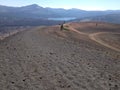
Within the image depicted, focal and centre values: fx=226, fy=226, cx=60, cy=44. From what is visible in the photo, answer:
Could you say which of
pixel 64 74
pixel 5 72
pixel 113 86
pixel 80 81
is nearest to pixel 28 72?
pixel 5 72

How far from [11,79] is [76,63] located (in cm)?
638

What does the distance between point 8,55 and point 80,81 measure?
882cm

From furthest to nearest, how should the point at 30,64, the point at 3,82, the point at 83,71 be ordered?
the point at 30,64, the point at 83,71, the point at 3,82

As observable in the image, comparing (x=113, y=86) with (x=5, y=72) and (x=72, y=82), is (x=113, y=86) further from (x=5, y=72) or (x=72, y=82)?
(x=5, y=72)

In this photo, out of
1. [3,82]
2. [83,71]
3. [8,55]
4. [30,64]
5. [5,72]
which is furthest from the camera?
[8,55]

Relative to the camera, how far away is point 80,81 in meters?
13.9

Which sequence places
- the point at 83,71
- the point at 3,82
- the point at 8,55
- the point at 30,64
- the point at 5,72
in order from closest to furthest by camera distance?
the point at 3,82
the point at 5,72
the point at 83,71
the point at 30,64
the point at 8,55

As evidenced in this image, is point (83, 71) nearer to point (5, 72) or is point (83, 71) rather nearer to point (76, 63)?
point (76, 63)

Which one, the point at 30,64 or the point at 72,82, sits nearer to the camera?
the point at 72,82

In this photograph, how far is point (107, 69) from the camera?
17.1m

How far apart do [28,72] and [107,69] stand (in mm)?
5991

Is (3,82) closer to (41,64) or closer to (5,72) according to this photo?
(5,72)

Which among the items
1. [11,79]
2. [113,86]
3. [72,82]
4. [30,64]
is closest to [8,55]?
[30,64]

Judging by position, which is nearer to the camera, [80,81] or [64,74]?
[80,81]
